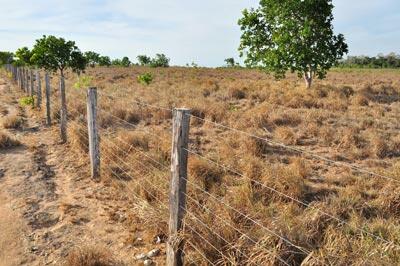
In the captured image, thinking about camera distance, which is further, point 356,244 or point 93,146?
point 93,146

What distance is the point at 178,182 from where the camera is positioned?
3.91 meters

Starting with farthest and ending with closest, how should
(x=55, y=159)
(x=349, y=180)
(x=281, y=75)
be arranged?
(x=281, y=75)
(x=55, y=159)
(x=349, y=180)

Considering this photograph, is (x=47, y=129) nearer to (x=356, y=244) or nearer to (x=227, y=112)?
(x=227, y=112)

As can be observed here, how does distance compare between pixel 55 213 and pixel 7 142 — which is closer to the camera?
pixel 55 213

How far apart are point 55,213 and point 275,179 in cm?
349

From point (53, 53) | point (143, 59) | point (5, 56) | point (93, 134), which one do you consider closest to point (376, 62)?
point (143, 59)

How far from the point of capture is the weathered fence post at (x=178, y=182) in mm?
3777

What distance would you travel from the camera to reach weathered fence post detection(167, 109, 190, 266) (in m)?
3.78

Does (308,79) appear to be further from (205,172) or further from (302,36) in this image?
(205,172)

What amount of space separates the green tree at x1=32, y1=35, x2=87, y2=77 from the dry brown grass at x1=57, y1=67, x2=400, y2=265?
690 centimetres

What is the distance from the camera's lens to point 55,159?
867 cm

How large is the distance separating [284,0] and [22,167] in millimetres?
15646

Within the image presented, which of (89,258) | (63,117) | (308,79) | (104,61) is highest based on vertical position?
(104,61)

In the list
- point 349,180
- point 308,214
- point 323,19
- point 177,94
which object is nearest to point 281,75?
point 323,19
